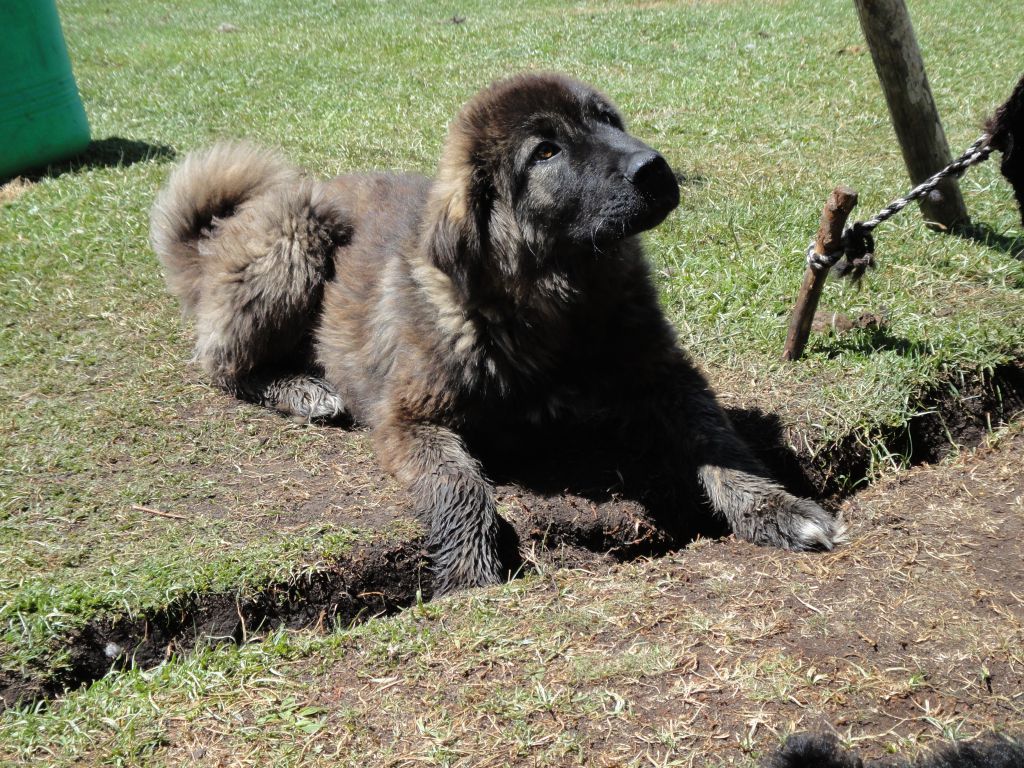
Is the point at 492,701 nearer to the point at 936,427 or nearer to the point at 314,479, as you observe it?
the point at 314,479

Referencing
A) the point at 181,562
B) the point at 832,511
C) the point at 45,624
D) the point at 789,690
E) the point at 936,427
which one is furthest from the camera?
the point at 936,427

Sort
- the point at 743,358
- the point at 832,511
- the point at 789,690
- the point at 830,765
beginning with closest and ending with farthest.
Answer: the point at 830,765 < the point at 789,690 < the point at 832,511 < the point at 743,358

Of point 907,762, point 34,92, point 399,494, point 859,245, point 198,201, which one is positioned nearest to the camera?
point 907,762

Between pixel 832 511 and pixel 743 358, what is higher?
pixel 743 358

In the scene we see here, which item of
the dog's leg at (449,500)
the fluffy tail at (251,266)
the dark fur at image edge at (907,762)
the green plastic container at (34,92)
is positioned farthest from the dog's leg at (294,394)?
the green plastic container at (34,92)

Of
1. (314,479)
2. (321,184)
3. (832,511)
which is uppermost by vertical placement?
(321,184)

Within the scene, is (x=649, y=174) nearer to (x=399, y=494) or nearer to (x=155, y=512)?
(x=399, y=494)

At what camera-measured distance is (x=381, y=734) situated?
→ 291cm

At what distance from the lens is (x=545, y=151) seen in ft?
13.1

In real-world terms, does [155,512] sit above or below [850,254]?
below

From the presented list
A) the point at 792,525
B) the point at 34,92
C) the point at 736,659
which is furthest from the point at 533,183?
the point at 34,92

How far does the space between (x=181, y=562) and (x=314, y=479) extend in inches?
33.0

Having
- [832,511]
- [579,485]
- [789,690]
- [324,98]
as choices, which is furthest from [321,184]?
[324,98]

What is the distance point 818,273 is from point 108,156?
687 centimetres
